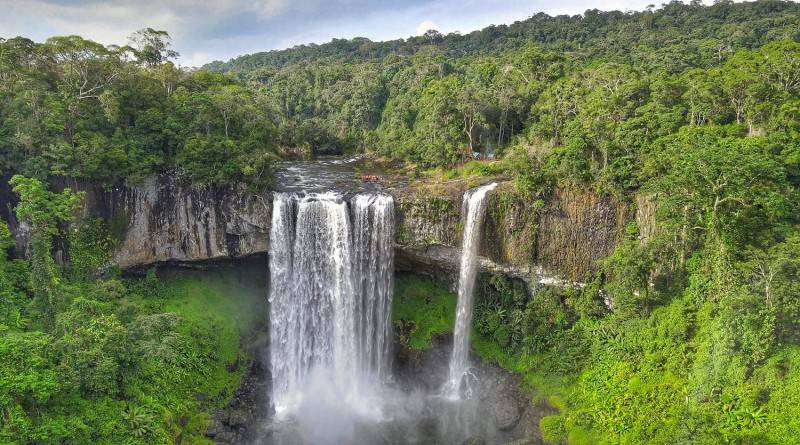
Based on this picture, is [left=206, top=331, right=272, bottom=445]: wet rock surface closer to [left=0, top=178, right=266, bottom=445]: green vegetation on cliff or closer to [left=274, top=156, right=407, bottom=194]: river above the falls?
[left=0, top=178, right=266, bottom=445]: green vegetation on cliff

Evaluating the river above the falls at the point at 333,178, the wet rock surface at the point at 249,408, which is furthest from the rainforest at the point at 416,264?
Answer: the river above the falls at the point at 333,178

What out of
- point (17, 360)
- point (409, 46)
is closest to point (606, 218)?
point (17, 360)

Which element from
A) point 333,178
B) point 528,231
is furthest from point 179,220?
point 528,231

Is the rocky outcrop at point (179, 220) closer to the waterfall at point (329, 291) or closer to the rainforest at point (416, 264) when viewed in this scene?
the rainforest at point (416, 264)

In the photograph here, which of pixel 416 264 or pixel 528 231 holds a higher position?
pixel 528 231

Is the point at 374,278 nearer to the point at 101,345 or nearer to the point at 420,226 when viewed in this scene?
the point at 420,226
